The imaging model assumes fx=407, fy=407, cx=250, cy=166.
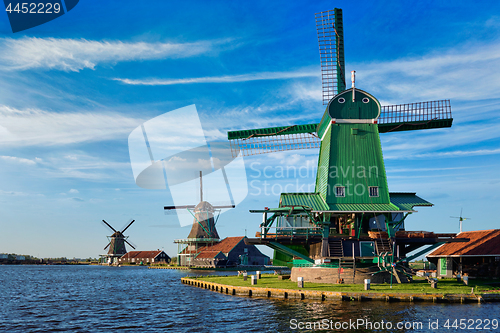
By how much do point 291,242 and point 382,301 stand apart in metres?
9.77

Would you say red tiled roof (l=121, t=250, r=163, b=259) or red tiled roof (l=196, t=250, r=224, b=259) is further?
red tiled roof (l=121, t=250, r=163, b=259)

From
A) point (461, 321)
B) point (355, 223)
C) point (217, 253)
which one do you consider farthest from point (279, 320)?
point (217, 253)

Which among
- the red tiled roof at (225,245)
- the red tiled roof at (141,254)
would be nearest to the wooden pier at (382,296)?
the red tiled roof at (225,245)

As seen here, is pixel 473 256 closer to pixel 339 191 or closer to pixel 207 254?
pixel 339 191

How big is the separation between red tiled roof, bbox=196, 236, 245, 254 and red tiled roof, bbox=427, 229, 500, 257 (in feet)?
192

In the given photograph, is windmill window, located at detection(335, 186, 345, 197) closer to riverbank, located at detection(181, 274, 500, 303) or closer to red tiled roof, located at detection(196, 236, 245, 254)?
riverbank, located at detection(181, 274, 500, 303)

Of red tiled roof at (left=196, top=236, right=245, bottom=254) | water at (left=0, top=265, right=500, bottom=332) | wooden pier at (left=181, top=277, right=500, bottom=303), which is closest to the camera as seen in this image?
water at (left=0, top=265, right=500, bottom=332)

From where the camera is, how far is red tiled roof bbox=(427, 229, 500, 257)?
36.8 meters

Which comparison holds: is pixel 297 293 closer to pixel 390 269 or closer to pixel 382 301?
pixel 382 301

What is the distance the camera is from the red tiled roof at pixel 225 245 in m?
96.1

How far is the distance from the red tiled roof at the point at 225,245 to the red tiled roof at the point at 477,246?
58.4 m

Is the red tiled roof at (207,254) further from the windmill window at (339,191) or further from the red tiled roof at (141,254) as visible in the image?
the windmill window at (339,191)

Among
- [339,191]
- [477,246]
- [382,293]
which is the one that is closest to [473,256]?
[477,246]

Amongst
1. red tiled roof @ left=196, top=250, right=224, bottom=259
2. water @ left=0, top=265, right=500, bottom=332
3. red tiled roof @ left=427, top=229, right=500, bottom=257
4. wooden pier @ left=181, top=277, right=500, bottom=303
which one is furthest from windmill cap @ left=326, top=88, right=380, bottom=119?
red tiled roof @ left=196, top=250, right=224, bottom=259
